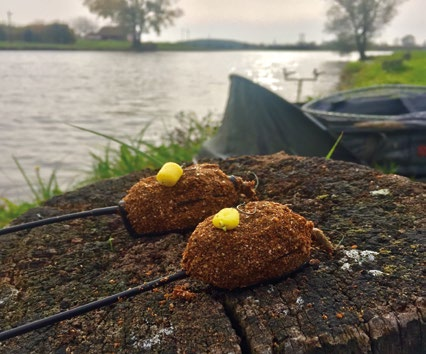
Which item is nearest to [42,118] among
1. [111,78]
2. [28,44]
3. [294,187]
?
[111,78]

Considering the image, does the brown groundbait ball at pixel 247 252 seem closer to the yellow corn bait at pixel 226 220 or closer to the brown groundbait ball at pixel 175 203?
the yellow corn bait at pixel 226 220

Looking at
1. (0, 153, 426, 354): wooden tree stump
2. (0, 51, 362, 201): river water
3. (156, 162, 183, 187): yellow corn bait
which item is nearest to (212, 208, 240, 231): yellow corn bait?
(0, 153, 426, 354): wooden tree stump

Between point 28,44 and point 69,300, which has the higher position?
point 69,300

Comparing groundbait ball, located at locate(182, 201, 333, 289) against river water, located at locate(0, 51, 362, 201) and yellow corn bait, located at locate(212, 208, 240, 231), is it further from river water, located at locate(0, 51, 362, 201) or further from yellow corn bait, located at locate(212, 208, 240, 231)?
river water, located at locate(0, 51, 362, 201)

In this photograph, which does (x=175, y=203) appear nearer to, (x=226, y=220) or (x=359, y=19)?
(x=226, y=220)

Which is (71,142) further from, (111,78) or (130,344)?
(111,78)

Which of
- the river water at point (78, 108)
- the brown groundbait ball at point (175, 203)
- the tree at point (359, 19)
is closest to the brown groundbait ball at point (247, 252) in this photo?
the brown groundbait ball at point (175, 203)
